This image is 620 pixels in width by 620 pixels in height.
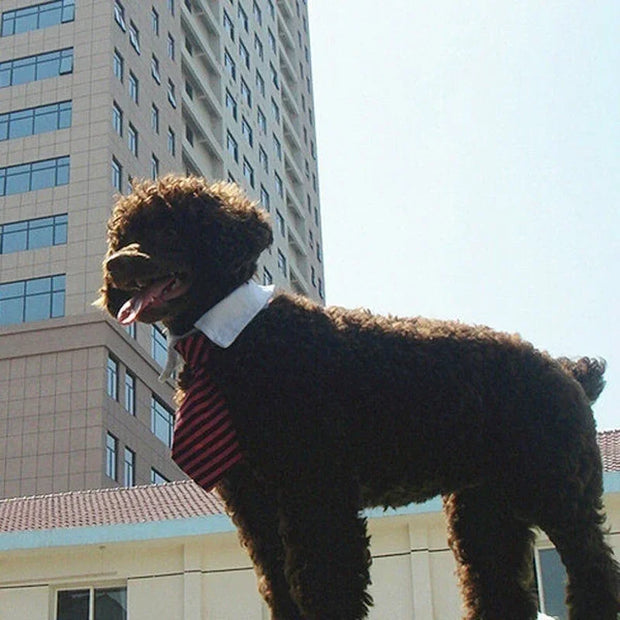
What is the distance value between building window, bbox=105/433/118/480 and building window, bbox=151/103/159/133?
13.1 meters

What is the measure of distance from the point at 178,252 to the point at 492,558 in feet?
4.86

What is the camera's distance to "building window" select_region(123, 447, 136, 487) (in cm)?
3506

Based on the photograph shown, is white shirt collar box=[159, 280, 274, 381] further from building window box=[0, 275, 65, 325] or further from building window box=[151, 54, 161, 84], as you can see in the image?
building window box=[151, 54, 161, 84]

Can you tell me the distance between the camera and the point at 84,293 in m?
34.7

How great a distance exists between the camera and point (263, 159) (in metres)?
56.6

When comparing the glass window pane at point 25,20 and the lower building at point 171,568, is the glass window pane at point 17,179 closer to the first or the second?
the glass window pane at point 25,20

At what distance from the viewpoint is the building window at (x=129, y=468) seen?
1380 inches

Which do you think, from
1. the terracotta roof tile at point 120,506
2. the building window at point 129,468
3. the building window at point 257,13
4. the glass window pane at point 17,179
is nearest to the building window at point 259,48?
the building window at point 257,13

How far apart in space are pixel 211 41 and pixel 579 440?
1982 inches

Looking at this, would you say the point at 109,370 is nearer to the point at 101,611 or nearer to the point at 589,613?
the point at 101,611

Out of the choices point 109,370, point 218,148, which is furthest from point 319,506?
point 218,148

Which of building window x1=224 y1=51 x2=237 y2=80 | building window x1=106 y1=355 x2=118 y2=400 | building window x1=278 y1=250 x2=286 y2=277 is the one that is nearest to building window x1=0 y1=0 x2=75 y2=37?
building window x1=106 y1=355 x2=118 y2=400

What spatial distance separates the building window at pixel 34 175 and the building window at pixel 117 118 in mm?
2094

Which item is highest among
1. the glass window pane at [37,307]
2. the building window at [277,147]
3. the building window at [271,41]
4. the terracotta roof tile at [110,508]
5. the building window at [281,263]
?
the building window at [271,41]
